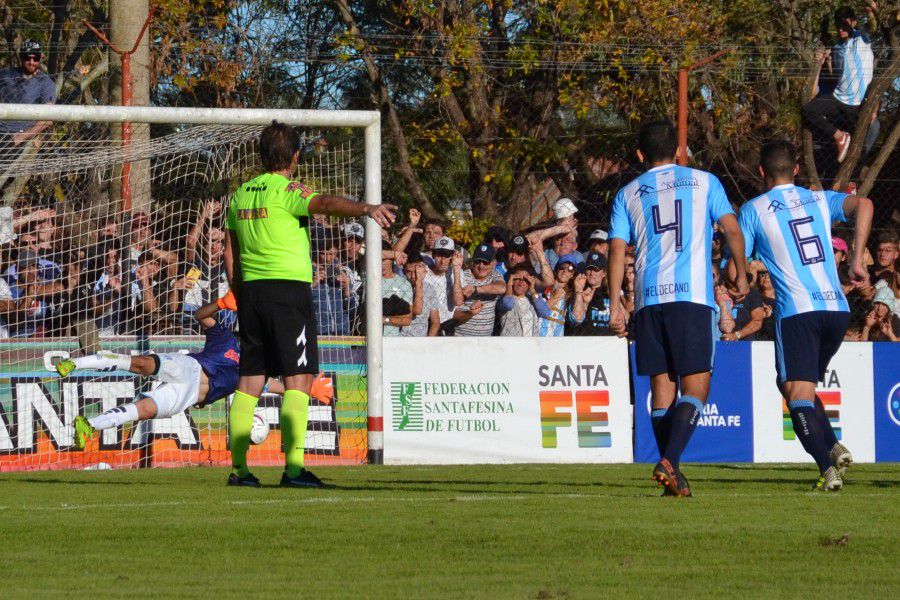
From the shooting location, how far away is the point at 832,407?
1362 centimetres

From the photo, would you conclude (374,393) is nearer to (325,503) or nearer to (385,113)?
(325,503)

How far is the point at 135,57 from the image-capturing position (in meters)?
14.9

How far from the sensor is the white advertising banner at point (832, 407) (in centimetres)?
1352

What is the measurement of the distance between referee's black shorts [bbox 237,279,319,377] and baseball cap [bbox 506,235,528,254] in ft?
20.2

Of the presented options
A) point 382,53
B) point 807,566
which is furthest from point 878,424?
point 807,566

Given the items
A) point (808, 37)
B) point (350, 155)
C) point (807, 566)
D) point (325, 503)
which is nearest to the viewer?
point (807, 566)

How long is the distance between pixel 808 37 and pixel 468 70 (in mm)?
4548

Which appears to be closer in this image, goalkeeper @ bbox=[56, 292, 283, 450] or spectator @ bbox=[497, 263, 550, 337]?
goalkeeper @ bbox=[56, 292, 283, 450]

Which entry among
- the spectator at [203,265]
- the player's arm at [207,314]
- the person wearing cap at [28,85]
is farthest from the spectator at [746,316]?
the person wearing cap at [28,85]

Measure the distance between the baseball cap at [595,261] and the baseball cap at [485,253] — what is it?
940 millimetres

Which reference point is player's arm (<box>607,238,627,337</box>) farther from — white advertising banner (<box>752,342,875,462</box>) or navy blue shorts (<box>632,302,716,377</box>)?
white advertising banner (<box>752,342,875,462</box>)

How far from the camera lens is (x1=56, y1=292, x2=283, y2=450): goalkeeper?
11.5 meters

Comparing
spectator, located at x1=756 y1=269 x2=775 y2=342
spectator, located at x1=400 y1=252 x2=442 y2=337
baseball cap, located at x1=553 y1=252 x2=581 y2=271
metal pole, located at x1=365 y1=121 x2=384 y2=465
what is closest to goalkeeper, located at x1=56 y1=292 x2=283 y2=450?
metal pole, located at x1=365 y1=121 x2=384 y2=465

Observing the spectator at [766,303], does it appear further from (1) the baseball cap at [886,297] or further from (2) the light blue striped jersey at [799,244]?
(2) the light blue striped jersey at [799,244]
